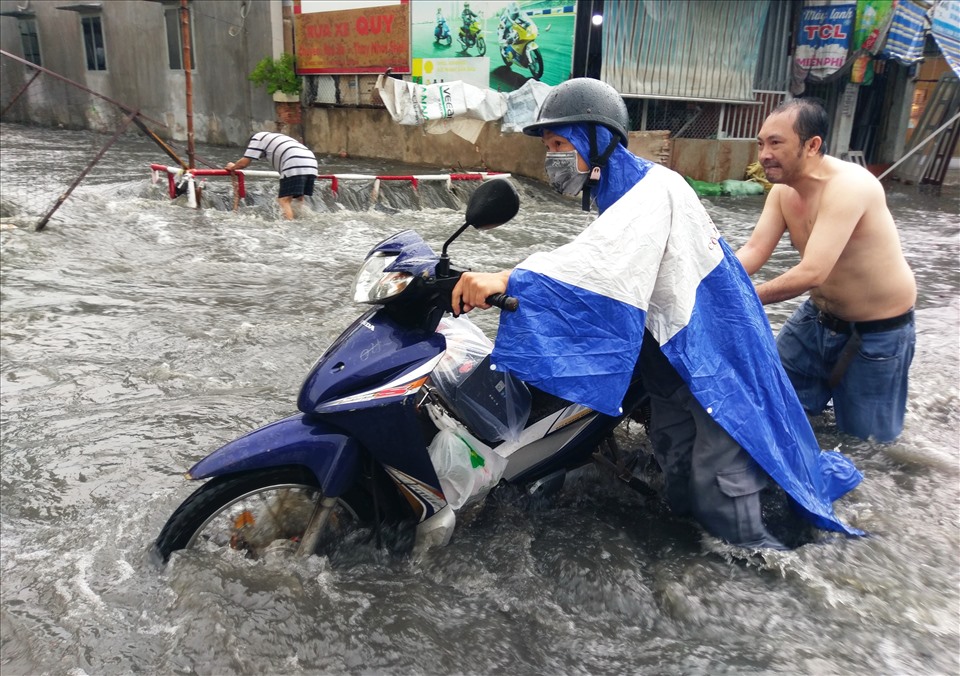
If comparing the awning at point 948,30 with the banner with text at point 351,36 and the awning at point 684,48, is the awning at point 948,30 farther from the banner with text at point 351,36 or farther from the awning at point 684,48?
the banner with text at point 351,36

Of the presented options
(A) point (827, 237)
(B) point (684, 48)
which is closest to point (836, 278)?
(A) point (827, 237)

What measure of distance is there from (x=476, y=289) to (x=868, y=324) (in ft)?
6.91

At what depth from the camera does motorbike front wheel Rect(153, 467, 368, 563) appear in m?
2.26

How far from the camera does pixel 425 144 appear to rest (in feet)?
47.8

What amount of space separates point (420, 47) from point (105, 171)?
21.1 feet

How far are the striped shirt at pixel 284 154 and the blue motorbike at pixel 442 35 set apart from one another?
231 inches

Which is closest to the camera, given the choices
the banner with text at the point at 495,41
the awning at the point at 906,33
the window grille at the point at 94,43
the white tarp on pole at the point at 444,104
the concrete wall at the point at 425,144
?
→ the white tarp on pole at the point at 444,104

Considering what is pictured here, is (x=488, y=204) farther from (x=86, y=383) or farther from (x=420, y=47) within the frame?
(x=420, y=47)

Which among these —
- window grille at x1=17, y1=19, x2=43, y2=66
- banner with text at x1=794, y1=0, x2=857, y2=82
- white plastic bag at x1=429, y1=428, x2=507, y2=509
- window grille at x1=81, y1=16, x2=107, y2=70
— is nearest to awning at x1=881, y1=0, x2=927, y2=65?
banner with text at x1=794, y1=0, x2=857, y2=82

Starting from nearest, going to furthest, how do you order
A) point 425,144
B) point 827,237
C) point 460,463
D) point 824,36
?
1. point 460,463
2. point 827,237
3. point 824,36
4. point 425,144

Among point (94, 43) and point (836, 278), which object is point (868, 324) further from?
point (94, 43)

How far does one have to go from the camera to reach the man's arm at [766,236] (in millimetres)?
3283

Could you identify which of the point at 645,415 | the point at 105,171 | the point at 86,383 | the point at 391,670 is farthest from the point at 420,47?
the point at 391,670

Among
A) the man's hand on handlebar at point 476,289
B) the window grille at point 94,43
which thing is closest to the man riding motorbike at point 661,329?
the man's hand on handlebar at point 476,289
